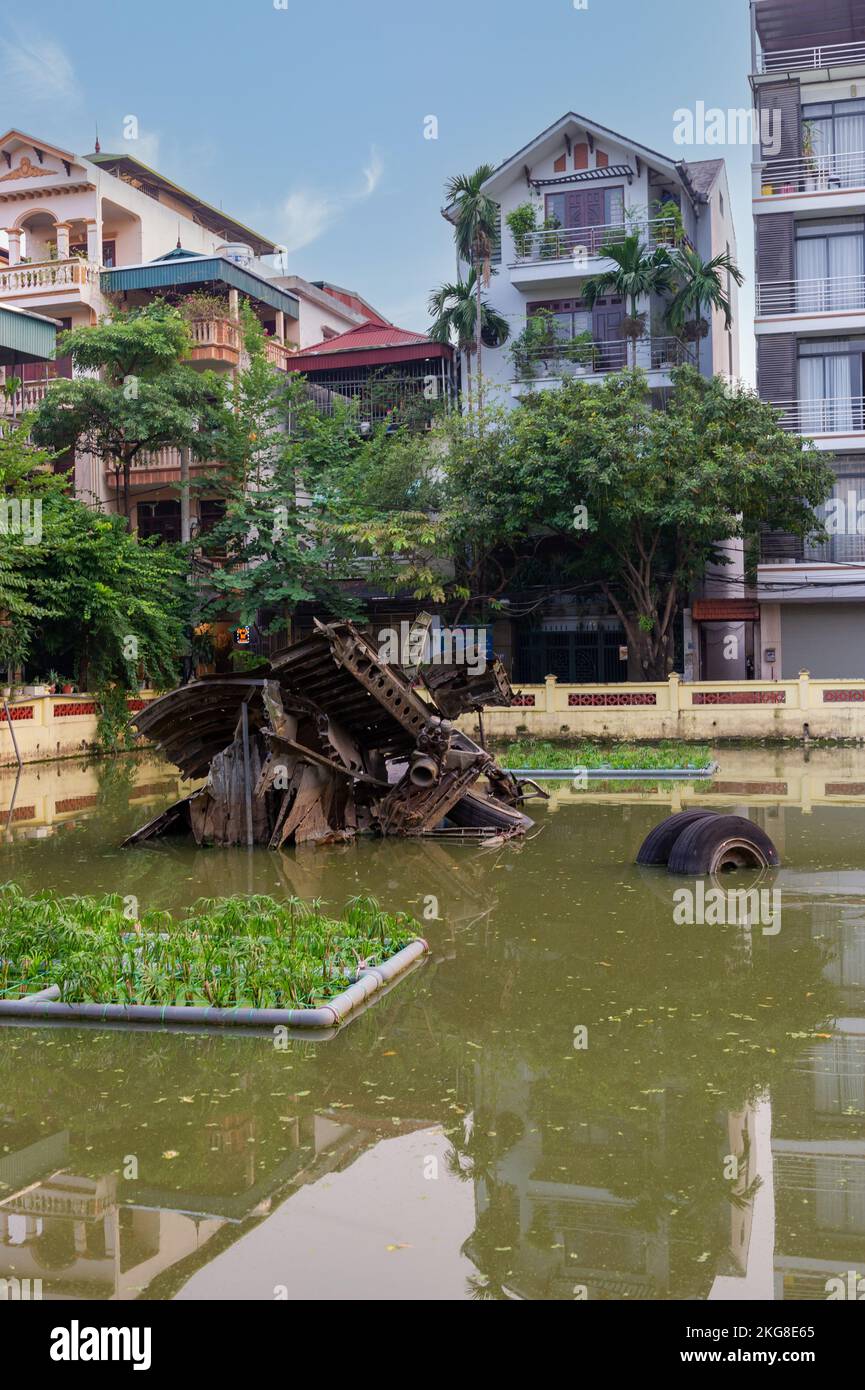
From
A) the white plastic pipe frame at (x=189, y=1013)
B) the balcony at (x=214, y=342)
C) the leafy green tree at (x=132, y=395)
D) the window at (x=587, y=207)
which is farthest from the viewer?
the balcony at (x=214, y=342)

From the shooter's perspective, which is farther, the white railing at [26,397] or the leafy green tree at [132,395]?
the white railing at [26,397]

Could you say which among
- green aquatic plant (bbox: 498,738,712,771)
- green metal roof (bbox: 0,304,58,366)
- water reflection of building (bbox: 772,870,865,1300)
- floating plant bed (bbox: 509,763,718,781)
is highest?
green metal roof (bbox: 0,304,58,366)

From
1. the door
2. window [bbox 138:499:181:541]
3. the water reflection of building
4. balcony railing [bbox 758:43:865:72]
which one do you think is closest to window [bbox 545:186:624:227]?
the door

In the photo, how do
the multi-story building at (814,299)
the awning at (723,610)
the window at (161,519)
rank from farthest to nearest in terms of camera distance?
the window at (161,519) < the awning at (723,610) < the multi-story building at (814,299)

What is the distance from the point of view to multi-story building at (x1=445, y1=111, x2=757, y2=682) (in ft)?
116

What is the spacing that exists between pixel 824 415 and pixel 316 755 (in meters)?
24.1

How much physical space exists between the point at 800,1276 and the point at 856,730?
26.2 m

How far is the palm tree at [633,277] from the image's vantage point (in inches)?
1313

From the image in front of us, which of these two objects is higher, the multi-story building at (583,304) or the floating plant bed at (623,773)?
the multi-story building at (583,304)

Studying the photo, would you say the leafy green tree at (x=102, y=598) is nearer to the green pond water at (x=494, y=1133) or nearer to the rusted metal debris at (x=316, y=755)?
the rusted metal debris at (x=316, y=755)

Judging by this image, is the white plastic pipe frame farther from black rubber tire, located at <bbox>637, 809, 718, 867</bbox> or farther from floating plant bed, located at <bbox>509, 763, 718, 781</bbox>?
floating plant bed, located at <bbox>509, 763, 718, 781</bbox>

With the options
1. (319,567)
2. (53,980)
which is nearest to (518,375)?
(319,567)

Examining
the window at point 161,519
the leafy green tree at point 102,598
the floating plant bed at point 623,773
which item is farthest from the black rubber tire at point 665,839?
the window at point 161,519

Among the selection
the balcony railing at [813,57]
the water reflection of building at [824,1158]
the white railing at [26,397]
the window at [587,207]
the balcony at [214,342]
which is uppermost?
the balcony railing at [813,57]
